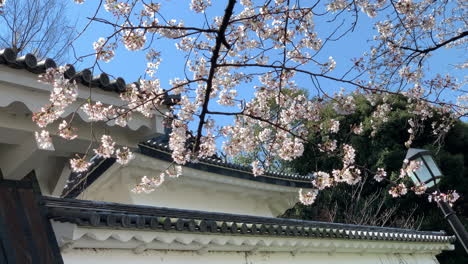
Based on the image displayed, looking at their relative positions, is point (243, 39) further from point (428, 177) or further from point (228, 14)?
point (428, 177)

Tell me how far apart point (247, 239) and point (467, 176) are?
13195 millimetres

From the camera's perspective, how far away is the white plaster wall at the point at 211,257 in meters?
3.77

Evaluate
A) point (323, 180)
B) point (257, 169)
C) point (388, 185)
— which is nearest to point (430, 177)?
point (323, 180)

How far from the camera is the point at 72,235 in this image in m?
3.37

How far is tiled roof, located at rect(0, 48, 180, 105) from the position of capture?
294 centimetres

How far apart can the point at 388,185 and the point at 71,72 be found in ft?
44.6

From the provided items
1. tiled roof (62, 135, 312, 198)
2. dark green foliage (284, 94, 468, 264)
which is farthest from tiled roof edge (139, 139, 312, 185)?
dark green foliage (284, 94, 468, 264)

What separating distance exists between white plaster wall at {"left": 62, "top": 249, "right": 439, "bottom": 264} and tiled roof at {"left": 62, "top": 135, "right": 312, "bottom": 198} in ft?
5.52

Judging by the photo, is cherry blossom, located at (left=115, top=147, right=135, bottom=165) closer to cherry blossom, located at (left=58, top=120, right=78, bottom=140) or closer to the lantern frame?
cherry blossom, located at (left=58, top=120, right=78, bottom=140)

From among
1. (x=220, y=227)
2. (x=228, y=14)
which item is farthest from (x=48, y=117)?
(x=220, y=227)

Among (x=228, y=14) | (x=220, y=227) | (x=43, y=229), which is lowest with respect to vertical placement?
(x=220, y=227)

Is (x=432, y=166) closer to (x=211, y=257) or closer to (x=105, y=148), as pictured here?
(x=211, y=257)

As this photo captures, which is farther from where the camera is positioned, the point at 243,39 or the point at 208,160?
the point at 208,160

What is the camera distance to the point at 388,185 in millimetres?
15141
